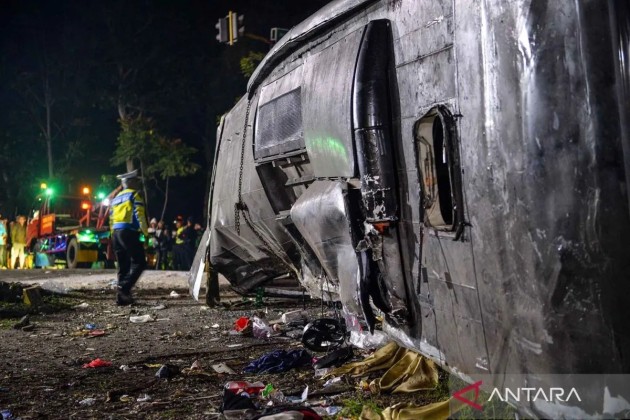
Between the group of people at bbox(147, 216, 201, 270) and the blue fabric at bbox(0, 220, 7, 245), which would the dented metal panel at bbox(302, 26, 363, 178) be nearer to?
the group of people at bbox(147, 216, 201, 270)

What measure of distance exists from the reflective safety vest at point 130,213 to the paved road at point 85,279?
92.8 inches

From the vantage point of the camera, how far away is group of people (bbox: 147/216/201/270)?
667 inches

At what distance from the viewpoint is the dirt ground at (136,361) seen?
372 centimetres

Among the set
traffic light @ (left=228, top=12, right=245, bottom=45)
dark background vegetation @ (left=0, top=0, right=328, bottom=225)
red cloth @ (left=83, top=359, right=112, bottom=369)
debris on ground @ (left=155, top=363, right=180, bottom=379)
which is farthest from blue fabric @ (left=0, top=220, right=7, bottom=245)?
debris on ground @ (left=155, top=363, right=180, bottom=379)

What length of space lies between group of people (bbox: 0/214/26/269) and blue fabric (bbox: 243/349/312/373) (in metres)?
17.4

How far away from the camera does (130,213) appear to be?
28.5 feet

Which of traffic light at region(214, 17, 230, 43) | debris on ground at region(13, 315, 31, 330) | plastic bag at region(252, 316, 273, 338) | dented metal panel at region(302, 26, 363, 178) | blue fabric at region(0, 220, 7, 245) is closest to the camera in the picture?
dented metal panel at region(302, 26, 363, 178)

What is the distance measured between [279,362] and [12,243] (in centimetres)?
1864

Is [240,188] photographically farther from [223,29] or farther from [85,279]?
[223,29]

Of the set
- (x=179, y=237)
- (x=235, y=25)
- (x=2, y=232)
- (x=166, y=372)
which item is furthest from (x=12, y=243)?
(x=166, y=372)

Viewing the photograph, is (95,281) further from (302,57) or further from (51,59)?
(51,59)

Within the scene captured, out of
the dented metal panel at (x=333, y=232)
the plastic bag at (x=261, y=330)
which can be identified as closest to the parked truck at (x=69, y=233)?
the plastic bag at (x=261, y=330)

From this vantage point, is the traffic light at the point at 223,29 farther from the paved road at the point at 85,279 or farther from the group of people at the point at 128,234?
the paved road at the point at 85,279

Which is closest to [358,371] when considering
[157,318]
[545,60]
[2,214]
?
[545,60]
